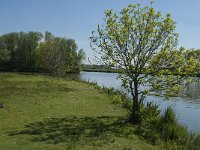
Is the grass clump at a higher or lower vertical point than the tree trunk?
lower

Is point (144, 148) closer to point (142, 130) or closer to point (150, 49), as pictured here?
point (142, 130)

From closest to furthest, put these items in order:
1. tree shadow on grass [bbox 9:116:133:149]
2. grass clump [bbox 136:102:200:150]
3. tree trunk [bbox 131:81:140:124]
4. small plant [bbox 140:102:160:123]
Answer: tree shadow on grass [bbox 9:116:133:149]
grass clump [bbox 136:102:200:150]
tree trunk [bbox 131:81:140:124]
small plant [bbox 140:102:160:123]

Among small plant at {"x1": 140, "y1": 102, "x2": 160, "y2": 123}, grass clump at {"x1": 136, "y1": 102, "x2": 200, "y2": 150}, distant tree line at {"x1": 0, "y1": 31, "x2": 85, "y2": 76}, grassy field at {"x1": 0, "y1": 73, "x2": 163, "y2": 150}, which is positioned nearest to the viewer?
grassy field at {"x1": 0, "y1": 73, "x2": 163, "y2": 150}

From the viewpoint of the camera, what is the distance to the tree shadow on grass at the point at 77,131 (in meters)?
15.0

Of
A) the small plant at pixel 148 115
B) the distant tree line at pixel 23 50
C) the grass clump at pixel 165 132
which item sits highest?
the distant tree line at pixel 23 50

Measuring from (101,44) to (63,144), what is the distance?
861 cm

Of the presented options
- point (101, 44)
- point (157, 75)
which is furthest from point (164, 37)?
point (101, 44)

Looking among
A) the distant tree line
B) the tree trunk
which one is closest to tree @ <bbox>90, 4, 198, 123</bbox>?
the tree trunk

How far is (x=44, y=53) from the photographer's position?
3307 inches

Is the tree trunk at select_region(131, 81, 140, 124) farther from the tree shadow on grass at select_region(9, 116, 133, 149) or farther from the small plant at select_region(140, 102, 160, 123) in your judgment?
the tree shadow on grass at select_region(9, 116, 133, 149)

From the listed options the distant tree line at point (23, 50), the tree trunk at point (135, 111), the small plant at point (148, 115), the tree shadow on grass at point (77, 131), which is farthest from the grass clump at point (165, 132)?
the distant tree line at point (23, 50)

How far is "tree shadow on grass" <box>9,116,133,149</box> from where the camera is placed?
1497 cm

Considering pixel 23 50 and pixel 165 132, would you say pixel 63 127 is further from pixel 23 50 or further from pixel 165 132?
pixel 23 50

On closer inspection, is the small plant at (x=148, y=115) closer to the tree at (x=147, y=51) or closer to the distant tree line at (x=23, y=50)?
the tree at (x=147, y=51)
